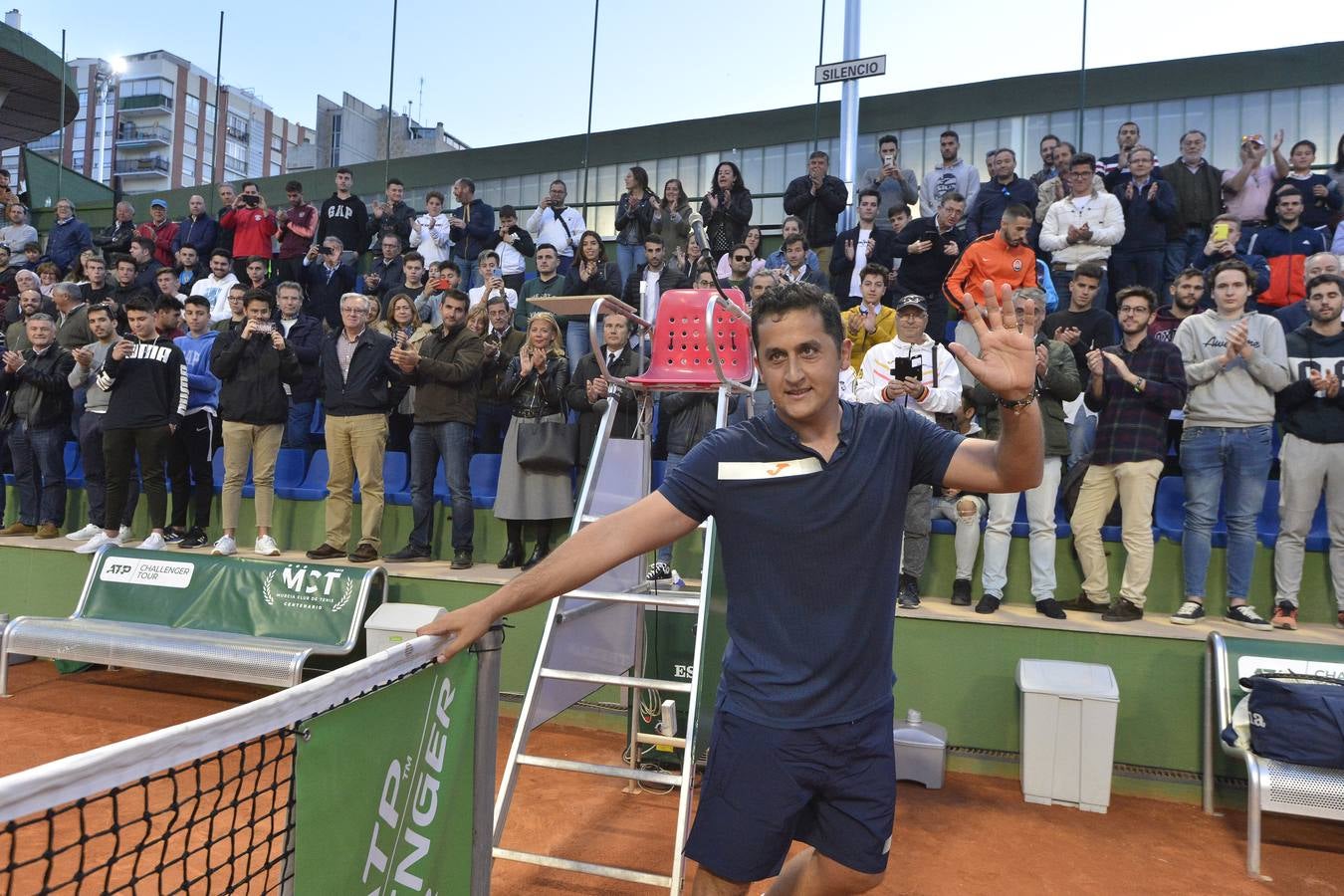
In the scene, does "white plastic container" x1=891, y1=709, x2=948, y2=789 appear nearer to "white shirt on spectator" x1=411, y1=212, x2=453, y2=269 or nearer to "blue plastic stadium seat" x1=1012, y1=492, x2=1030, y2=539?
"blue plastic stadium seat" x1=1012, y1=492, x2=1030, y2=539

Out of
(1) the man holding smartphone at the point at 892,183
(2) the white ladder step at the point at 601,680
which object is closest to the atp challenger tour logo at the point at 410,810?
(2) the white ladder step at the point at 601,680

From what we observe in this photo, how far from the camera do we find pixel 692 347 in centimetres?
441

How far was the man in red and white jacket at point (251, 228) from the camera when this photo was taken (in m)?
11.3

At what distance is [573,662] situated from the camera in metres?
3.98

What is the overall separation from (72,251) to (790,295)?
44.5 ft

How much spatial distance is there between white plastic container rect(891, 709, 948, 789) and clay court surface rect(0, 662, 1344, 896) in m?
0.08

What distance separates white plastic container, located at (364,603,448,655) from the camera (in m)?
5.29

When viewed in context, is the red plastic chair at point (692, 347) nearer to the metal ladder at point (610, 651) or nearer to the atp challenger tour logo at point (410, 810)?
the metal ladder at point (610, 651)

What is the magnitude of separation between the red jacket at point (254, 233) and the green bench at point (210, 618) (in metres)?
6.03

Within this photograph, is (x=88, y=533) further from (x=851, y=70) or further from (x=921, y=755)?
(x=851, y=70)

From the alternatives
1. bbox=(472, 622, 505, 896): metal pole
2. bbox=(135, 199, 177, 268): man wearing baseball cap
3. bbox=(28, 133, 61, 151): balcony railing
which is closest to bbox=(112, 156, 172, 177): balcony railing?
bbox=(28, 133, 61, 151): balcony railing

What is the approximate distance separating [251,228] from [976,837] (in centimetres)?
1082

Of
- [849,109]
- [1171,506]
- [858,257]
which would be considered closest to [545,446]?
[858,257]

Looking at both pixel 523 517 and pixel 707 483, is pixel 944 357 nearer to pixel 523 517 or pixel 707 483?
pixel 523 517
